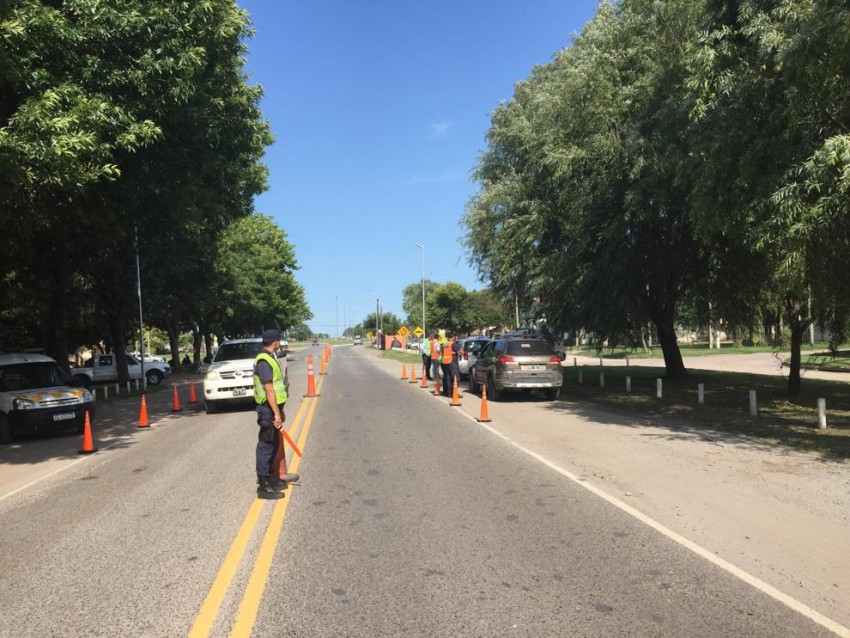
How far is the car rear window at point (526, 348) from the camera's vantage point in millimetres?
17078

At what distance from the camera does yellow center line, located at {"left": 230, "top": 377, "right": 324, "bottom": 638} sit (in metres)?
4.00

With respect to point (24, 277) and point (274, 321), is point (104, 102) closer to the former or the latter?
point (24, 277)

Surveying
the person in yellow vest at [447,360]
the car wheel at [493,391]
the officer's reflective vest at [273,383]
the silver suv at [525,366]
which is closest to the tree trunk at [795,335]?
the silver suv at [525,366]

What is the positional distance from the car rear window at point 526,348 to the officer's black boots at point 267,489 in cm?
1062

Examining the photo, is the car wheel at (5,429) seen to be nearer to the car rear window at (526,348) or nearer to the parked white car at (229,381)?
the parked white car at (229,381)

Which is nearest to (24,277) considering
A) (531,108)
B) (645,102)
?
(531,108)

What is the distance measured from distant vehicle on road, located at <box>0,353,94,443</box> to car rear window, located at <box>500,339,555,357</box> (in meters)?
9.93

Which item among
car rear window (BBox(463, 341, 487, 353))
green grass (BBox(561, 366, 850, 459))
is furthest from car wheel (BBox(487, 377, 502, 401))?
car rear window (BBox(463, 341, 487, 353))

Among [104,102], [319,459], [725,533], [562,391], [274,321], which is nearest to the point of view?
[725,533]

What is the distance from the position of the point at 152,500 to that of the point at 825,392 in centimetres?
1713

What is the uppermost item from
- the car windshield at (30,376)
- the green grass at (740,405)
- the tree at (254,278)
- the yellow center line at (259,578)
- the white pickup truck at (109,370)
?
the tree at (254,278)

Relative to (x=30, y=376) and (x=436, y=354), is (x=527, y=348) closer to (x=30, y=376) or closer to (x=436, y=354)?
(x=436, y=354)

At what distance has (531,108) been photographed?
19656mm

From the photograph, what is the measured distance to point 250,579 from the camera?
4.73m
